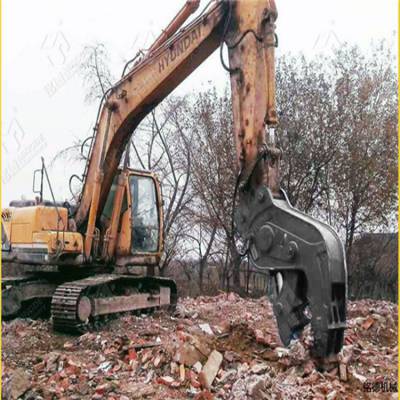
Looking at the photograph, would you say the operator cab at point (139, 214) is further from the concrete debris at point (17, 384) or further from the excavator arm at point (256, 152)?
the concrete debris at point (17, 384)

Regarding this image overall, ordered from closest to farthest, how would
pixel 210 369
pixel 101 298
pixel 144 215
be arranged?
pixel 210 369 → pixel 101 298 → pixel 144 215

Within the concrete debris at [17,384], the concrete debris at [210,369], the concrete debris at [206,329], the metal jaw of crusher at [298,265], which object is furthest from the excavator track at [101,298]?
the metal jaw of crusher at [298,265]

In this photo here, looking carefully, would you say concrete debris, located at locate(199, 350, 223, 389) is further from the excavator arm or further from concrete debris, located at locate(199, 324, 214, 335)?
concrete debris, located at locate(199, 324, 214, 335)

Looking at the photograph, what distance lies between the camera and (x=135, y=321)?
7562 mm

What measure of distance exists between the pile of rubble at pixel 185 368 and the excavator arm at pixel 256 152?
0.38 m

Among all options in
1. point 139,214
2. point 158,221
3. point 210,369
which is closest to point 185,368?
point 210,369

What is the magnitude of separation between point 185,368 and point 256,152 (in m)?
2.13

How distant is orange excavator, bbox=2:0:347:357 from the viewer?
4.61 m

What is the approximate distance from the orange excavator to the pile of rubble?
370mm

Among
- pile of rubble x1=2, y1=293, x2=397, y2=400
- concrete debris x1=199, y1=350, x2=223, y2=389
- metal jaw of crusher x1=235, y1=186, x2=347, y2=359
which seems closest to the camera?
metal jaw of crusher x1=235, y1=186, x2=347, y2=359

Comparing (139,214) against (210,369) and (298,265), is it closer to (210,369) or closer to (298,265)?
(210,369)

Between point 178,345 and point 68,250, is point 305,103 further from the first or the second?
point 178,345

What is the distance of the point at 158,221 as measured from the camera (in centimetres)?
858

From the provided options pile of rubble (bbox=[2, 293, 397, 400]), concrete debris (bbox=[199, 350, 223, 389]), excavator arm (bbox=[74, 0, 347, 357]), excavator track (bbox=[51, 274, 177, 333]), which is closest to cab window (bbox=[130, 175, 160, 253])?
excavator track (bbox=[51, 274, 177, 333])
